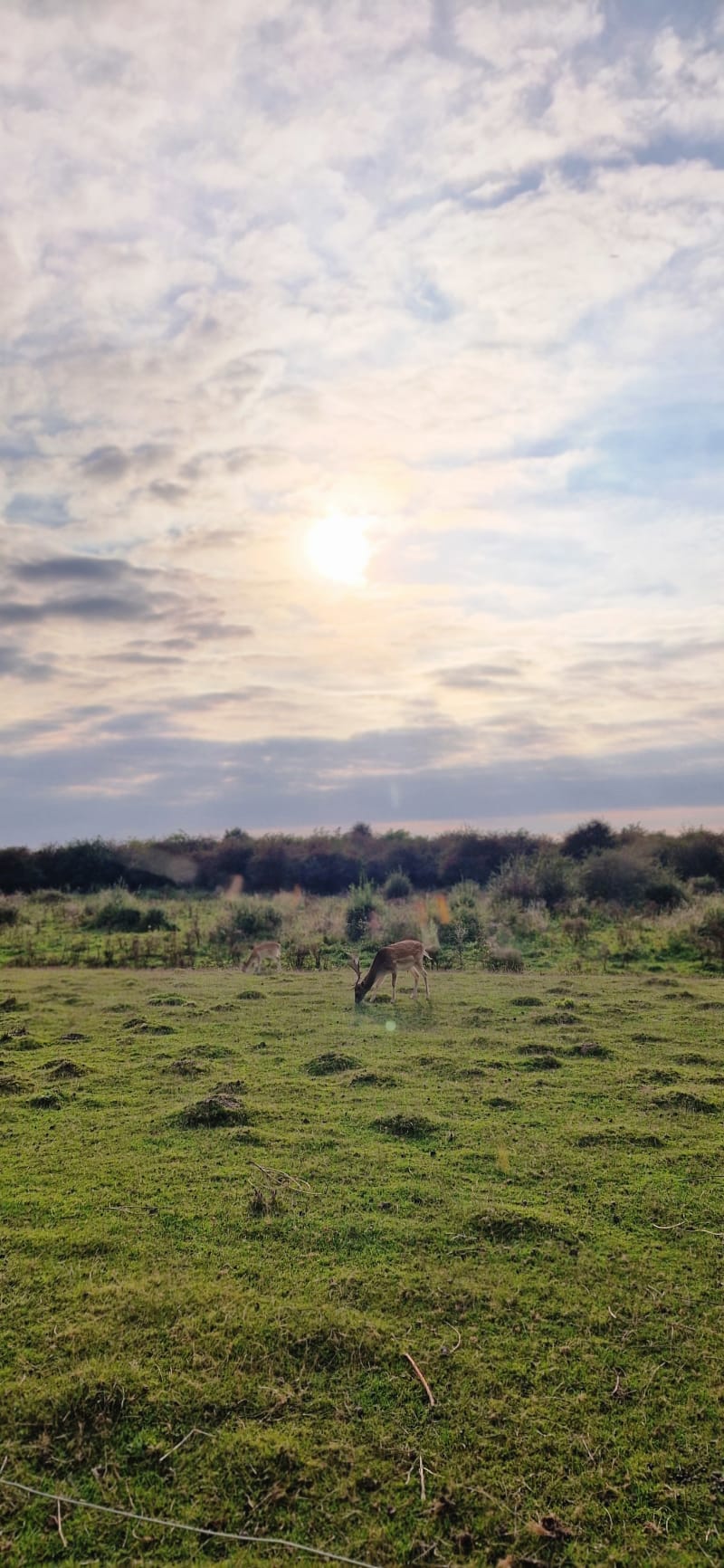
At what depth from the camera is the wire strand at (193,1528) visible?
3477 millimetres

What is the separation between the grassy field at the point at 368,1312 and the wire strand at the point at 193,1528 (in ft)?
0.12

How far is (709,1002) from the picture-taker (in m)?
14.2

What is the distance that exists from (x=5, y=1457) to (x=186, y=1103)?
4.81 meters

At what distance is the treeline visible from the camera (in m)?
42.6

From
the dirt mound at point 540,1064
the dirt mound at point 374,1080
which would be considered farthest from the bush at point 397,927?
the dirt mound at point 374,1080

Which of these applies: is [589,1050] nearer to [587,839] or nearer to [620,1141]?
[620,1141]

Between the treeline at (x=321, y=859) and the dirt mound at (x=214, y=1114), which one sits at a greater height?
the treeline at (x=321, y=859)

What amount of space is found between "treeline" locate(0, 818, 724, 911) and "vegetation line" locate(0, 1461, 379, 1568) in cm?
3468

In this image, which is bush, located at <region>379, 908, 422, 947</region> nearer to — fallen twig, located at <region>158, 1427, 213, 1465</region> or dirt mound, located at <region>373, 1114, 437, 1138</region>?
dirt mound, located at <region>373, 1114, 437, 1138</region>

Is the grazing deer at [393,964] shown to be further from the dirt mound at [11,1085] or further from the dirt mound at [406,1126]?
the dirt mound at [406,1126]

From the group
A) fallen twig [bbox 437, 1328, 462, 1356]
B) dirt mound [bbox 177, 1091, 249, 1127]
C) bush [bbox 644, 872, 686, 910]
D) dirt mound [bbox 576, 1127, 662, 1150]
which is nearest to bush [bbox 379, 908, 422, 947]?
bush [bbox 644, 872, 686, 910]

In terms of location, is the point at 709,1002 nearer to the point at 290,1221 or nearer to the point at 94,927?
the point at 290,1221

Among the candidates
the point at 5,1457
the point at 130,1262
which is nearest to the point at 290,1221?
the point at 130,1262

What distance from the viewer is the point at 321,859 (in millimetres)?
50125
